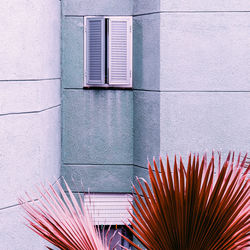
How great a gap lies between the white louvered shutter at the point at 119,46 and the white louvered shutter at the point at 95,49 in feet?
0.43

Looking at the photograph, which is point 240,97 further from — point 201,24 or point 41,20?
point 41,20

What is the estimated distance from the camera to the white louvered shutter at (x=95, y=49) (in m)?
7.41

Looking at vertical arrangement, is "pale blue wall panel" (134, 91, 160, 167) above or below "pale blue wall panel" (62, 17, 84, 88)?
below

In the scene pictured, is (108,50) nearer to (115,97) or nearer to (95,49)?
(95,49)

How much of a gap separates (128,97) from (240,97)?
1825mm

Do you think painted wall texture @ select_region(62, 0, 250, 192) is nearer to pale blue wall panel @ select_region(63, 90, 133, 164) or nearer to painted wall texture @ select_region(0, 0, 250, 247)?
painted wall texture @ select_region(0, 0, 250, 247)

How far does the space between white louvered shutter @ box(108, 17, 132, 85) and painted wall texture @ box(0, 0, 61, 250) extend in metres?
1.29

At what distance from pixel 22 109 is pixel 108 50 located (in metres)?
2.27

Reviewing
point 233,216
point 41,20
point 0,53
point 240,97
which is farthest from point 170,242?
point 240,97

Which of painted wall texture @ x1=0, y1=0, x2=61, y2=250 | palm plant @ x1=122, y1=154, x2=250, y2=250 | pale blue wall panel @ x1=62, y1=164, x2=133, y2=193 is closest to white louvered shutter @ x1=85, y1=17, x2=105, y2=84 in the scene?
painted wall texture @ x1=0, y1=0, x2=61, y2=250

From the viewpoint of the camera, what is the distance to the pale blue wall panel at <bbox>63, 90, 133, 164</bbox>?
7535 millimetres

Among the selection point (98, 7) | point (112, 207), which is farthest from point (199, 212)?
point (98, 7)

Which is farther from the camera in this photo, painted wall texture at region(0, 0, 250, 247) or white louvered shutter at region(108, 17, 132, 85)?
white louvered shutter at region(108, 17, 132, 85)

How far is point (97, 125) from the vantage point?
24.7 feet
